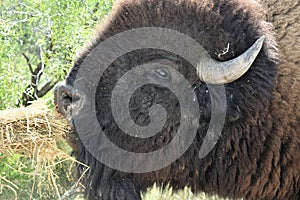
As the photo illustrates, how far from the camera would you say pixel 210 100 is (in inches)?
166

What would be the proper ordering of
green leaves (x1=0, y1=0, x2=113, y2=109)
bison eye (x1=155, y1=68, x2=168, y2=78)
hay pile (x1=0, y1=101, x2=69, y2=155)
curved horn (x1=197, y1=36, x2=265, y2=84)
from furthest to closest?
green leaves (x1=0, y1=0, x2=113, y2=109) → hay pile (x1=0, y1=101, x2=69, y2=155) → bison eye (x1=155, y1=68, x2=168, y2=78) → curved horn (x1=197, y1=36, x2=265, y2=84)

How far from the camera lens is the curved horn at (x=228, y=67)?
3.99 metres

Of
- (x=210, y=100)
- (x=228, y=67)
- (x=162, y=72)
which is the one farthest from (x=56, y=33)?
(x=228, y=67)

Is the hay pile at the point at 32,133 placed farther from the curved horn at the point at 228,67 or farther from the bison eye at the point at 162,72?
the curved horn at the point at 228,67

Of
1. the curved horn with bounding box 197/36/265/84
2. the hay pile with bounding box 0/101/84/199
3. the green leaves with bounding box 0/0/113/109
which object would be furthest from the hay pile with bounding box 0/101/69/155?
the green leaves with bounding box 0/0/113/109

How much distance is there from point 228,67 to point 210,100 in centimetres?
28

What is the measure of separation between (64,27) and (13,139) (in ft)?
9.00

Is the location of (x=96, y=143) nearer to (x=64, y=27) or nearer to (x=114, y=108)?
(x=114, y=108)

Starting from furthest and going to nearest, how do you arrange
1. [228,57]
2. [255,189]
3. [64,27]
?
[64,27]
[255,189]
[228,57]

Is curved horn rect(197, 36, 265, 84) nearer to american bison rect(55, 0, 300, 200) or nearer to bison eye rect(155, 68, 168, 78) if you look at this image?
american bison rect(55, 0, 300, 200)

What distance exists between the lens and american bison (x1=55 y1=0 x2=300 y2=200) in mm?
4191

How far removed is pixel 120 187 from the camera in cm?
454

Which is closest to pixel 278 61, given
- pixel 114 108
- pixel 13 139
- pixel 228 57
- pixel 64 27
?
pixel 228 57

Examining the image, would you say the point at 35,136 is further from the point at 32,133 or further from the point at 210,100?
the point at 210,100
